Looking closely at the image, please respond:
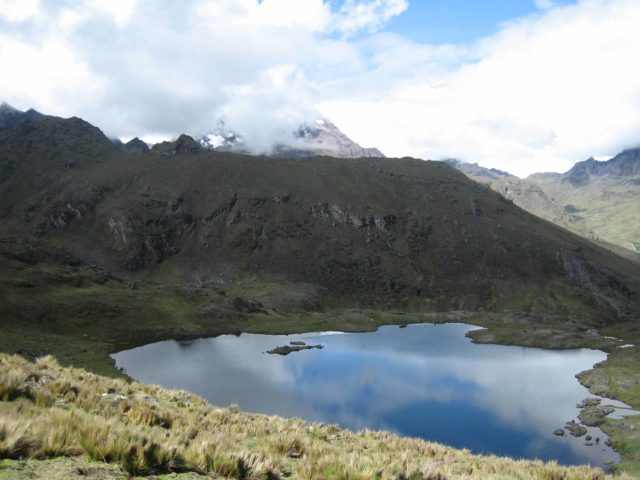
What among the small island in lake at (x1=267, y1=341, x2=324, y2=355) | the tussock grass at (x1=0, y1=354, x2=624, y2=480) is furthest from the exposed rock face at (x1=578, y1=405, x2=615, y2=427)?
the tussock grass at (x1=0, y1=354, x2=624, y2=480)

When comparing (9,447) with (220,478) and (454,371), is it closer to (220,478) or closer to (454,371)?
(220,478)

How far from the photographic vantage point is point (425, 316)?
190250 mm

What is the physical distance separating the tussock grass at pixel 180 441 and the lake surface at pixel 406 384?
152 feet

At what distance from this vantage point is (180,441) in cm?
1128

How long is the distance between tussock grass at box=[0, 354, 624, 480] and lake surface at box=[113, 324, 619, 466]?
152ft

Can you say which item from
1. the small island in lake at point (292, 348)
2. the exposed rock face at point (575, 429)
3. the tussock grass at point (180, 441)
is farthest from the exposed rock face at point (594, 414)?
the tussock grass at point (180, 441)

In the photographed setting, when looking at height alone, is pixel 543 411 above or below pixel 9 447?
below

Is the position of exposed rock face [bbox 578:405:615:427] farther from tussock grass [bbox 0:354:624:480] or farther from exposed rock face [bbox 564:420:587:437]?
tussock grass [bbox 0:354:624:480]

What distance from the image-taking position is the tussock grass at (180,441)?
873 centimetres

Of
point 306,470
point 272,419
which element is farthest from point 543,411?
point 306,470

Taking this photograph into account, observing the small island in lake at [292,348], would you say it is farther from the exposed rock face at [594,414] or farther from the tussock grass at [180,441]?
the tussock grass at [180,441]

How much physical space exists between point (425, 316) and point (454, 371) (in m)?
88.1

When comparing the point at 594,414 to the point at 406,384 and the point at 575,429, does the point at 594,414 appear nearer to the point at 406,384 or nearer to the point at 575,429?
the point at 575,429

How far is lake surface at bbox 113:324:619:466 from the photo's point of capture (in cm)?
6588
